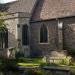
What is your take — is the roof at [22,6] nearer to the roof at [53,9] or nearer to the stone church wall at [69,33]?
the roof at [53,9]

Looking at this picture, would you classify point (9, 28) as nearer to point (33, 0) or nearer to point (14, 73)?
point (33, 0)

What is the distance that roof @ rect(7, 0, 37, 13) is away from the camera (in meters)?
37.3

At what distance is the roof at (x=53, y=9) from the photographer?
31906mm

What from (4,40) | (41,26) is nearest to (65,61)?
(41,26)

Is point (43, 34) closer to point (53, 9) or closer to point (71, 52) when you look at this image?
point (53, 9)

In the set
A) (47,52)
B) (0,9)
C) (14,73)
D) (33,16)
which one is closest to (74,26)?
(47,52)

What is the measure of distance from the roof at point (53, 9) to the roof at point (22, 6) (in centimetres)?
107

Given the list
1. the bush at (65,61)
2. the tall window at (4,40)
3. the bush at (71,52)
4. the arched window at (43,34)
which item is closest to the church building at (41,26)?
the arched window at (43,34)

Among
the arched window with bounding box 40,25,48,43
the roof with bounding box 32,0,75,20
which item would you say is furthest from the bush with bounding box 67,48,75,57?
the arched window with bounding box 40,25,48,43

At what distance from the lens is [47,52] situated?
111 ft

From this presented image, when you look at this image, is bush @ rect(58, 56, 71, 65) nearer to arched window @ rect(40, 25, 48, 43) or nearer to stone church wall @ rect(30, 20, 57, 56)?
stone church wall @ rect(30, 20, 57, 56)

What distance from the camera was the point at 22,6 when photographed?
1545 inches

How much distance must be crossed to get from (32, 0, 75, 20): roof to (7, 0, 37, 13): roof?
1.07m

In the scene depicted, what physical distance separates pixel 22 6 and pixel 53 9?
20.7 feet
